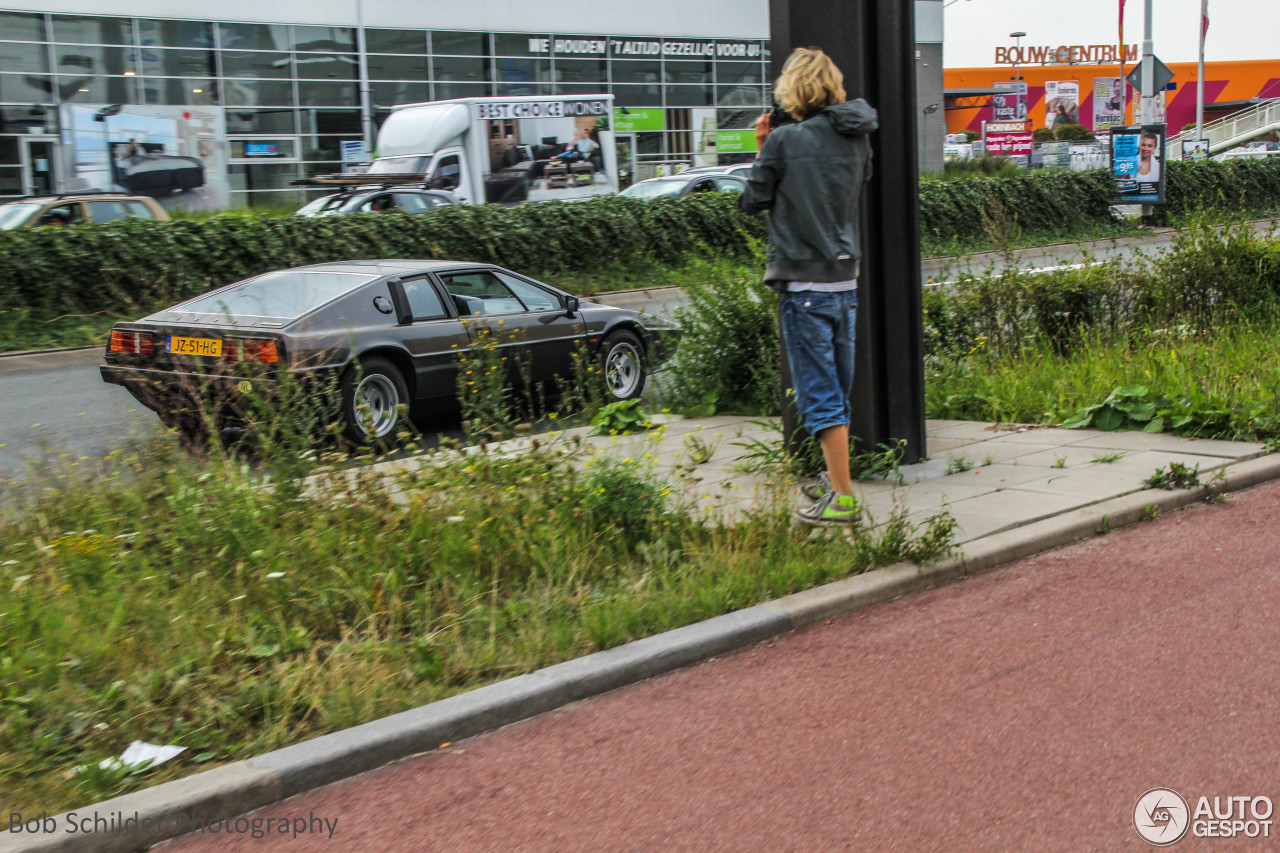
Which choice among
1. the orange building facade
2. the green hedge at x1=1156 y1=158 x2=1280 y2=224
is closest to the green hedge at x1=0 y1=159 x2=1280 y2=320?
the green hedge at x1=1156 y1=158 x2=1280 y2=224

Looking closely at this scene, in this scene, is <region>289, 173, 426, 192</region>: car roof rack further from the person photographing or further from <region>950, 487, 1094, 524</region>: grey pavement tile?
<region>950, 487, 1094, 524</region>: grey pavement tile

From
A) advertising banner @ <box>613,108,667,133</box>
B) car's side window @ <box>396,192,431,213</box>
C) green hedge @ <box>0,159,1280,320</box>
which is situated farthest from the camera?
advertising banner @ <box>613,108,667,133</box>

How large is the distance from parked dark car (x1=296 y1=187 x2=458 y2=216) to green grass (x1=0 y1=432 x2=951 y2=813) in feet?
44.8

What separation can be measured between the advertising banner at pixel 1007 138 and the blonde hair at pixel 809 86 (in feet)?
200

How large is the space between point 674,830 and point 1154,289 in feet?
26.6

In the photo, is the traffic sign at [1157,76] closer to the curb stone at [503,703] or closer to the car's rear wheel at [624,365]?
the car's rear wheel at [624,365]

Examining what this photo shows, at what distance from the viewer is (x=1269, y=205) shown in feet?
108

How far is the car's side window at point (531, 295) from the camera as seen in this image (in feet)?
34.4

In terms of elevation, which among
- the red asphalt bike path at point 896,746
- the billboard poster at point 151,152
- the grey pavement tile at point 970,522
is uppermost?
the billboard poster at point 151,152

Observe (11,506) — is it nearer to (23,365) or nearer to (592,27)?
(23,365)

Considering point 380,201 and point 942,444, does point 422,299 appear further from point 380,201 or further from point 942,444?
point 380,201

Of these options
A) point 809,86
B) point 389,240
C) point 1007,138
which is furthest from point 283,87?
point 1007,138

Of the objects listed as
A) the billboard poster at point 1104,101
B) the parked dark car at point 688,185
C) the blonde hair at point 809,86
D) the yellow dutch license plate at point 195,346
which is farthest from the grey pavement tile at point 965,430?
the billboard poster at point 1104,101

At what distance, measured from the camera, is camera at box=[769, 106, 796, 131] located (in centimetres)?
593
